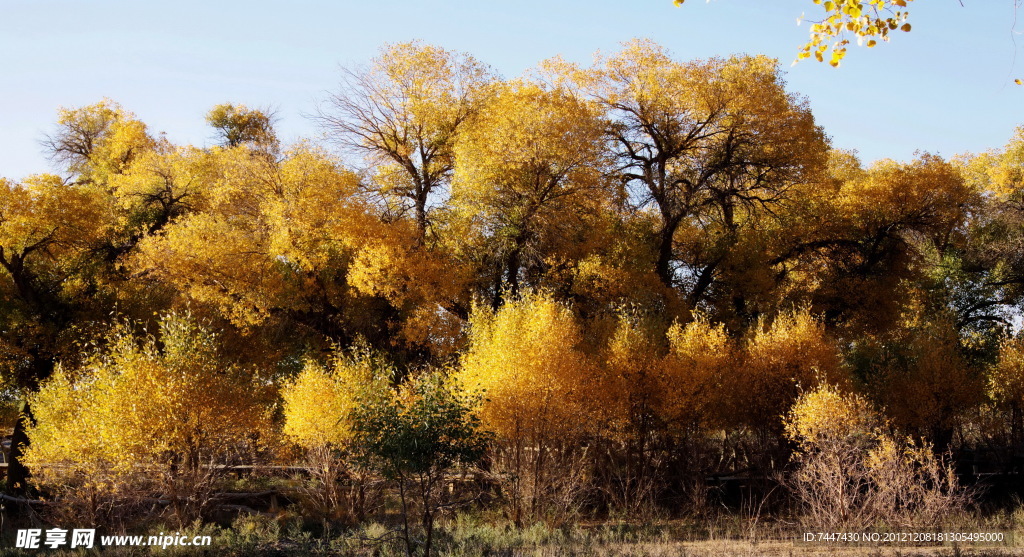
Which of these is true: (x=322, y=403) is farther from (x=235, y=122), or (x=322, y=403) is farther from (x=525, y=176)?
(x=235, y=122)

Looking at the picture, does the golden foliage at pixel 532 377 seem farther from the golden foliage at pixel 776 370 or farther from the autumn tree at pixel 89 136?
the autumn tree at pixel 89 136

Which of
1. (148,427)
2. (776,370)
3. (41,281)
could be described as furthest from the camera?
(41,281)

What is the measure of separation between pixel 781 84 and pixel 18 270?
2839 cm

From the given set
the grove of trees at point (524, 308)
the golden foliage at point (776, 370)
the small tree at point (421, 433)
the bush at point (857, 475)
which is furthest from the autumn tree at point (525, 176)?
the small tree at point (421, 433)

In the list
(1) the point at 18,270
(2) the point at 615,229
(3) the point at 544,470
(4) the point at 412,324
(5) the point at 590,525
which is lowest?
(5) the point at 590,525

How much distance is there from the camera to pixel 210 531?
15867 mm

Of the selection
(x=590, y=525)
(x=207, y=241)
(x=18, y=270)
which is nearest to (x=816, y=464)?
(x=590, y=525)

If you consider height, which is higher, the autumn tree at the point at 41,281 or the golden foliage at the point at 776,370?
the autumn tree at the point at 41,281

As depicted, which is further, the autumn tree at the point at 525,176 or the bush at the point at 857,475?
the autumn tree at the point at 525,176

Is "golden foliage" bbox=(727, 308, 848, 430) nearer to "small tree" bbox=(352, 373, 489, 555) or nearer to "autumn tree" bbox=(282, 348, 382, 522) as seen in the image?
"autumn tree" bbox=(282, 348, 382, 522)

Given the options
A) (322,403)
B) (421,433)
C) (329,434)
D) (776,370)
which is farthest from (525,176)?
(421,433)

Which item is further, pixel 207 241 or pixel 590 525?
pixel 207 241

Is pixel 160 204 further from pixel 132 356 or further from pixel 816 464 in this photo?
pixel 816 464

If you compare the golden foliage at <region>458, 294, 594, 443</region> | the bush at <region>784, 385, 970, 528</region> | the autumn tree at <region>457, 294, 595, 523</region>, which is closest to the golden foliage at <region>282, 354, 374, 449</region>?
the golden foliage at <region>458, 294, 594, 443</region>
